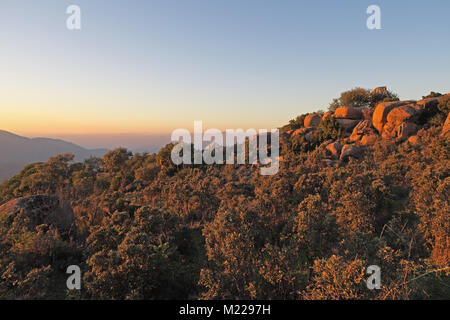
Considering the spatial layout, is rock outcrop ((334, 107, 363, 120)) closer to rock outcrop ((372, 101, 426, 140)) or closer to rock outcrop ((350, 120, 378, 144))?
rock outcrop ((350, 120, 378, 144))

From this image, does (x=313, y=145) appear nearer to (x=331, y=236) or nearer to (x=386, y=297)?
(x=331, y=236)

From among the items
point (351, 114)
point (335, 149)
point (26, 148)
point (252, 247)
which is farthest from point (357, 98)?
point (26, 148)

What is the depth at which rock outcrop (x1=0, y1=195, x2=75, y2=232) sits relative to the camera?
7.93 metres

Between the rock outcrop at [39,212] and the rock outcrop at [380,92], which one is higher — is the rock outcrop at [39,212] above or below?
below

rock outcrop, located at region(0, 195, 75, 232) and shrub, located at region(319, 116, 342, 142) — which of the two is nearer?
rock outcrop, located at region(0, 195, 75, 232)

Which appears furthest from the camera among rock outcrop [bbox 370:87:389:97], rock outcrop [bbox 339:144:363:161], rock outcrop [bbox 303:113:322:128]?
rock outcrop [bbox 370:87:389:97]

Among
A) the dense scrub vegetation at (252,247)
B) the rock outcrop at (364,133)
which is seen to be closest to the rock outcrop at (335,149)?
the rock outcrop at (364,133)

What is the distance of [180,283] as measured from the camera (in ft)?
16.9

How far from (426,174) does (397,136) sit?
16.7m

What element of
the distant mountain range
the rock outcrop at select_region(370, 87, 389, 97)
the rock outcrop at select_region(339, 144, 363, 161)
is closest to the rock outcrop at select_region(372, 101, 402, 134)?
the rock outcrop at select_region(339, 144, 363, 161)

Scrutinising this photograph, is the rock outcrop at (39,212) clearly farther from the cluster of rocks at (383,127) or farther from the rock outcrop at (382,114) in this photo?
the rock outcrop at (382,114)

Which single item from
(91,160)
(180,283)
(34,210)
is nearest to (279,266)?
(180,283)

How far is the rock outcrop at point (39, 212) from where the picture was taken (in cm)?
793

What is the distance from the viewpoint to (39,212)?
332 inches
